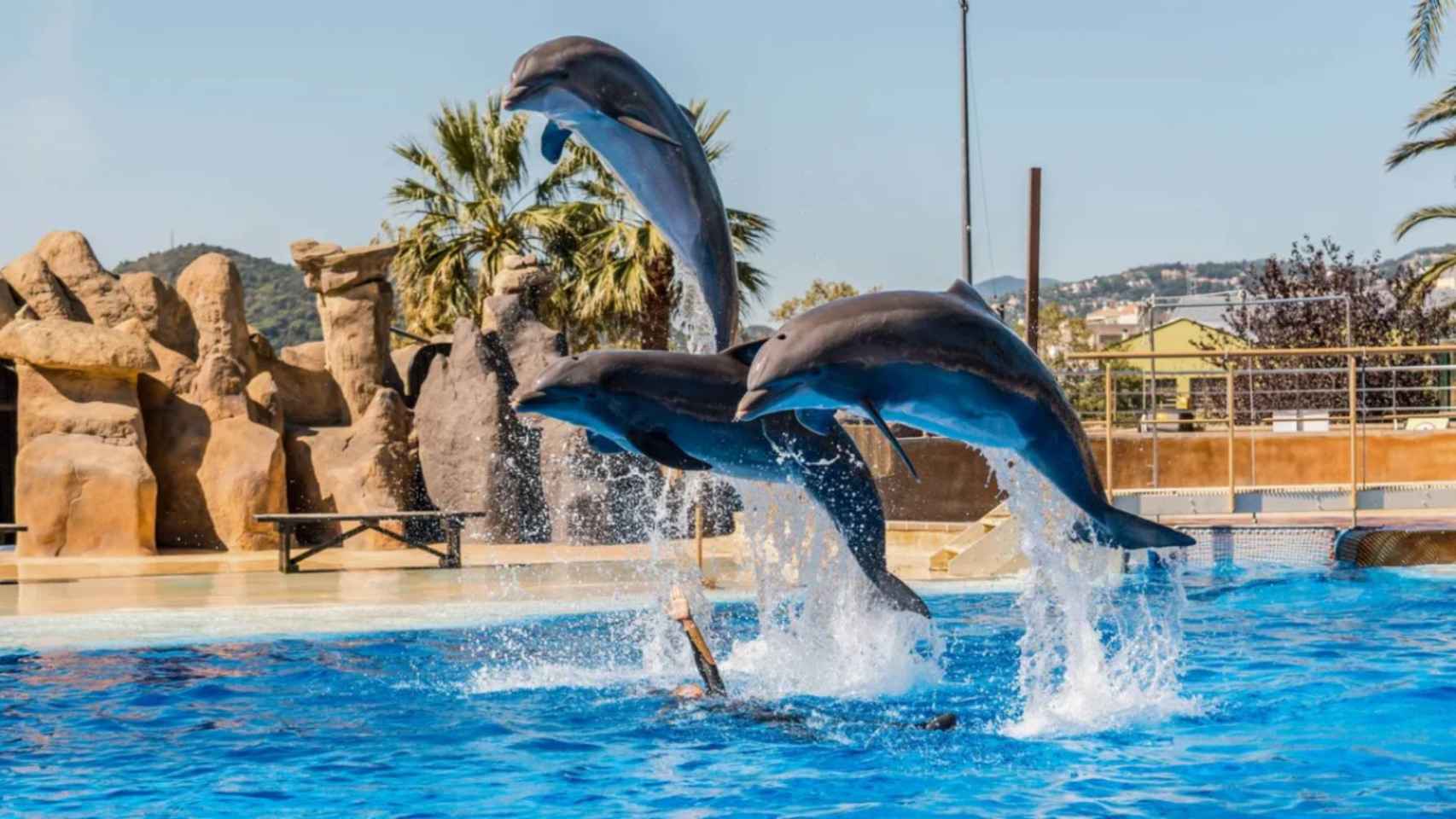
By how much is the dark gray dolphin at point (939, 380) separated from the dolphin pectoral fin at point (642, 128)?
1.22 m

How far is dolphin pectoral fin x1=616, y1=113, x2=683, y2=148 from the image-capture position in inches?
252

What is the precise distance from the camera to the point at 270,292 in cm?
7500

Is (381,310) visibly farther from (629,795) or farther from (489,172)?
(629,795)

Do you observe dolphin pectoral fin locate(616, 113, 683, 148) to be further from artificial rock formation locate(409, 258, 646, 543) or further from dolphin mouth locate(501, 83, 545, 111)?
artificial rock formation locate(409, 258, 646, 543)

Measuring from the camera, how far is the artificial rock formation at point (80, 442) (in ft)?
51.1

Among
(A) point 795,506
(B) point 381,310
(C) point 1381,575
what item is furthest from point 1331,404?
(A) point 795,506

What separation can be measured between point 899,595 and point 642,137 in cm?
212

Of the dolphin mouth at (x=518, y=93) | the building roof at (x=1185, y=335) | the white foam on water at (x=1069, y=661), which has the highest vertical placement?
the building roof at (x=1185, y=335)

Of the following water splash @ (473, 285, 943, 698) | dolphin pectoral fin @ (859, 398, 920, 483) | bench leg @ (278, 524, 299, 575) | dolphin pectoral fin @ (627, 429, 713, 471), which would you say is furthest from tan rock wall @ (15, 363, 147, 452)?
dolphin pectoral fin @ (859, 398, 920, 483)

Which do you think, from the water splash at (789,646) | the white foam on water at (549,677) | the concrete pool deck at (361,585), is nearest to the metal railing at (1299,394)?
the concrete pool deck at (361,585)

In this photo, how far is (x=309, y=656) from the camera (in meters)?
8.95

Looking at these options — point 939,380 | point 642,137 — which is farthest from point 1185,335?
point 939,380

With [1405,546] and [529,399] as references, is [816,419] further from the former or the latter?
[1405,546]

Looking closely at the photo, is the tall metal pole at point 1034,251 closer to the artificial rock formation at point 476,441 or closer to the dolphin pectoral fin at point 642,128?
the artificial rock formation at point 476,441
